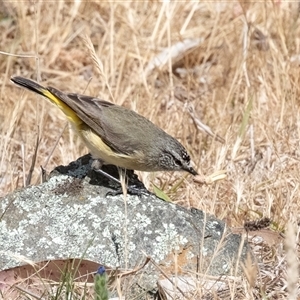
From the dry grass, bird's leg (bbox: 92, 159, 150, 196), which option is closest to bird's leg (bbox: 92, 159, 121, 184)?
bird's leg (bbox: 92, 159, 150, 196)

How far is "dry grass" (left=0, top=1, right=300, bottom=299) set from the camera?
473cm

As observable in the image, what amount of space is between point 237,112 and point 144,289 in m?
2.70

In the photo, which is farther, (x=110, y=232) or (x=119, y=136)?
(x=119, y=136)

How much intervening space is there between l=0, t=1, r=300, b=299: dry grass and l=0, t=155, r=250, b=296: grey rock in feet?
1.03

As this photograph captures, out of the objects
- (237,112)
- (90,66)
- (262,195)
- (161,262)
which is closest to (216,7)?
(90,66)

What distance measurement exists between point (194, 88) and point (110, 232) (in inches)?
130

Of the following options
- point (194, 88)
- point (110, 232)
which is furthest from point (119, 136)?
point (194, 88)

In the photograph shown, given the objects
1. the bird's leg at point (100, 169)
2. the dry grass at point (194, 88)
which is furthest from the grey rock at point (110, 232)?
the dry grass at point (194, 88)

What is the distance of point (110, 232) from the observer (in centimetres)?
362

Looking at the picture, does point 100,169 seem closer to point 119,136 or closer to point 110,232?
point 119,136

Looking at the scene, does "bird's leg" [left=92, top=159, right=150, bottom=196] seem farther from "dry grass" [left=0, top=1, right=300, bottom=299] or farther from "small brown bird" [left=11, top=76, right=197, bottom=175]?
"dry grass" [left=0, top=1, right=300, bottom=299]

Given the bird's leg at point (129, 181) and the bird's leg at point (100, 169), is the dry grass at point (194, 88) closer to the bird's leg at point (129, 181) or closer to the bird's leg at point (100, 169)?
the bird's leg at point (129, 181)

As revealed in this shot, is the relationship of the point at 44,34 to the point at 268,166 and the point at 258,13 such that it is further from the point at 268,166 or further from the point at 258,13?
the point at 268,166

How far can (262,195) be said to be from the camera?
4809mm
